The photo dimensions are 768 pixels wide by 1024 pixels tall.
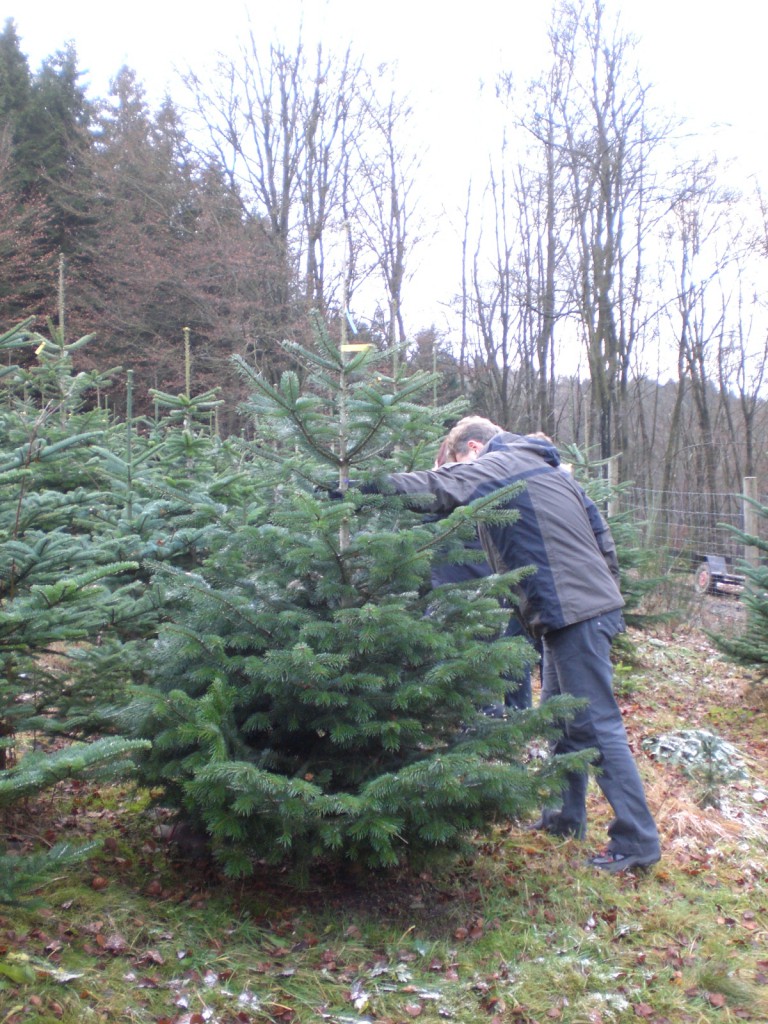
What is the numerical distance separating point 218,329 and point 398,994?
69.7 ft

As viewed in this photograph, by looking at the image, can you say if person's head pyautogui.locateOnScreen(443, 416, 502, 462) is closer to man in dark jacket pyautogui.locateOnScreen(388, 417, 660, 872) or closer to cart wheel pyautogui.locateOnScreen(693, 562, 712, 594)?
man in dark jacket pyautogui.locateOnScreen(388, 417, 660, 872)

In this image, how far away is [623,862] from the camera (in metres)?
3.85

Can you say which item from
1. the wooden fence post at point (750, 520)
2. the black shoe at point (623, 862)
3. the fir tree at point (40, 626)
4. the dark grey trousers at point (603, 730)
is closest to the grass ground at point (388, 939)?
the black shoe at point (623, 862)

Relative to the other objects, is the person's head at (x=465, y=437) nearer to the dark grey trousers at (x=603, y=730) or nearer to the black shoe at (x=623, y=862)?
the dark grey trousers at (x=603, y=730)

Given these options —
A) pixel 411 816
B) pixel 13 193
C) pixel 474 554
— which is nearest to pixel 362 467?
pixel 474 554

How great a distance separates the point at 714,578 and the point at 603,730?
30.1ft

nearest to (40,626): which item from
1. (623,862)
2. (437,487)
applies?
(437,487)

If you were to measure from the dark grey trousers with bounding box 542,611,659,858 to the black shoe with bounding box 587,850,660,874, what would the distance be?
17mm

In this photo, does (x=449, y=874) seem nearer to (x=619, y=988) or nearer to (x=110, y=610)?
(x=619, y=988)

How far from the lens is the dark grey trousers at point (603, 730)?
151 inches

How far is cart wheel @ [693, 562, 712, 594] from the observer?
11539 mm

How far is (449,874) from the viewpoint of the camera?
368cm

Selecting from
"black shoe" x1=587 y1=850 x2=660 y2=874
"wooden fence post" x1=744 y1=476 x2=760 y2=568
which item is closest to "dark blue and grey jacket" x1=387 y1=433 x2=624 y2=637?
"black shoe" x1=587 y1=850 x2=660 y2=874

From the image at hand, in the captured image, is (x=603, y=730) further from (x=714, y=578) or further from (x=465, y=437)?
(x=714, y=578)
